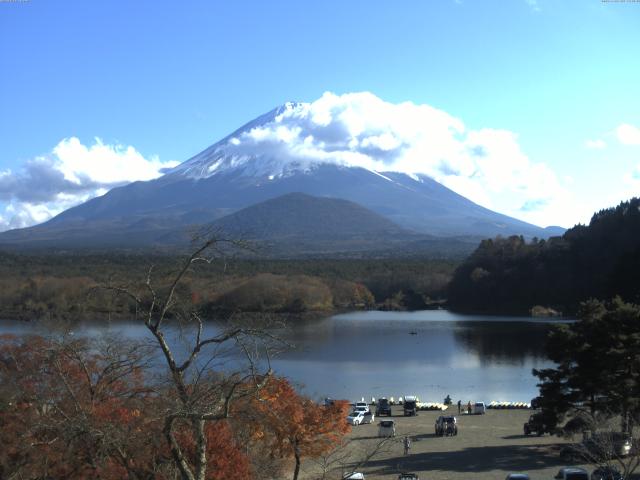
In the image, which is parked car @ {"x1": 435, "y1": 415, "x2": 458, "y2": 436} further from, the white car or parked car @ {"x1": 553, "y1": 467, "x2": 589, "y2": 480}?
Answer: parked car @ {"x1": 553, "y1": 467, "x2": 589, "y2": 480}

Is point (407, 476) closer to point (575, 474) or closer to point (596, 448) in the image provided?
point (575, 474)

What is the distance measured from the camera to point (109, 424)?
4062 mm

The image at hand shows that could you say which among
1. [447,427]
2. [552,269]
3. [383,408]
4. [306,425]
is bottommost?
[383,408]

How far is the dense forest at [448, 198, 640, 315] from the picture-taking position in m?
41.3

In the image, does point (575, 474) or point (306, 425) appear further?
point (306, 425)

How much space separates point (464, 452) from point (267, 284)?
102ft

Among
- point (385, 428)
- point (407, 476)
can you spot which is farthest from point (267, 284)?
point (407, 476)

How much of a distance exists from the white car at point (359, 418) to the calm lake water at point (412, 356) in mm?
1154

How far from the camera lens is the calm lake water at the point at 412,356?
19.6m

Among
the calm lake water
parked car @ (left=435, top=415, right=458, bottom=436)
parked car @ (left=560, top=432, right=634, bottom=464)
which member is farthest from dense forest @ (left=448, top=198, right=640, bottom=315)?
parked car @ (left=560, top=432, right=634, bottom=464)

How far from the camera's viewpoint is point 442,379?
71.2ft

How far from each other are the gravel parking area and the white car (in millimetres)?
238

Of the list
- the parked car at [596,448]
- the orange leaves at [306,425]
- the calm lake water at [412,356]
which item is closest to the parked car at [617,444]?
the parked car at [596,448]

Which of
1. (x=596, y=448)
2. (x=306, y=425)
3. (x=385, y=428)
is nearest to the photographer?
(x=306, y=425)
